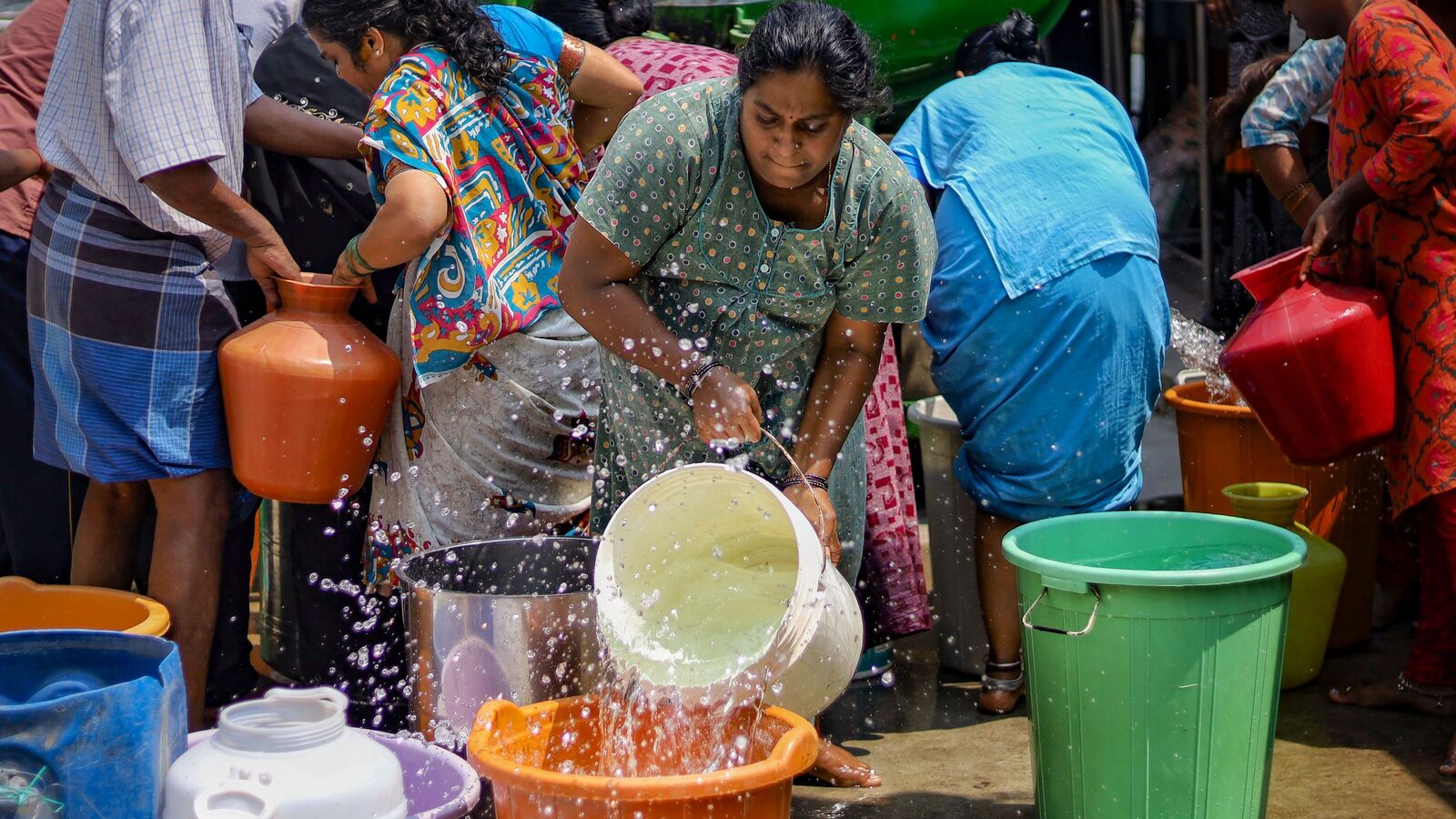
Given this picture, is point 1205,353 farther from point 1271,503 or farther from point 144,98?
point 144,98

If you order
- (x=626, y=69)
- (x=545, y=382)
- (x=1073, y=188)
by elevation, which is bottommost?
(x=545, y=382)

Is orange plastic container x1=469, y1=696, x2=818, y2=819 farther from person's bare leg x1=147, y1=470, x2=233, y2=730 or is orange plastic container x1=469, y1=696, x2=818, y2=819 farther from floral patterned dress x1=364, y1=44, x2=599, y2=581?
person's bare leg x1=147, y1=470, x2=233, y2=730

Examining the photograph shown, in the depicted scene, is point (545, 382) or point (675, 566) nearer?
point (675, 566)

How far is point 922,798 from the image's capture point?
3027 mm

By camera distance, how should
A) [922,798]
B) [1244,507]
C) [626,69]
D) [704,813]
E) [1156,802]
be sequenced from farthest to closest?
[1244,507] → [626,69] → [922,798] → [1156,802] → [704,813]

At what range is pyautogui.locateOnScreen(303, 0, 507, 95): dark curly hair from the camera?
294 cm

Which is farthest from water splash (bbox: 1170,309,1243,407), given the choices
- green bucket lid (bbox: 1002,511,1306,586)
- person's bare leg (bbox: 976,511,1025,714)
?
green bucket lid (bbox: 1002,511,1306,586)

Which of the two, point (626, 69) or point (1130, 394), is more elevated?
point (626, 69)

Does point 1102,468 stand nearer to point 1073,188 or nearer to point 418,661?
point 1073,188

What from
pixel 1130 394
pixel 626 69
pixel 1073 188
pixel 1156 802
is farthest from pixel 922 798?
pixel 626 69

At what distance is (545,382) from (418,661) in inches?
28.8

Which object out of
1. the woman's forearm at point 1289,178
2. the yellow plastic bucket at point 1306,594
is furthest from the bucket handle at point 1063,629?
the woman's forearm at point 1289,178

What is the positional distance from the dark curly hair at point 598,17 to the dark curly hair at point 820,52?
137 cm

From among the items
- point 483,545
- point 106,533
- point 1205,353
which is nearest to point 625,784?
point 483,545
